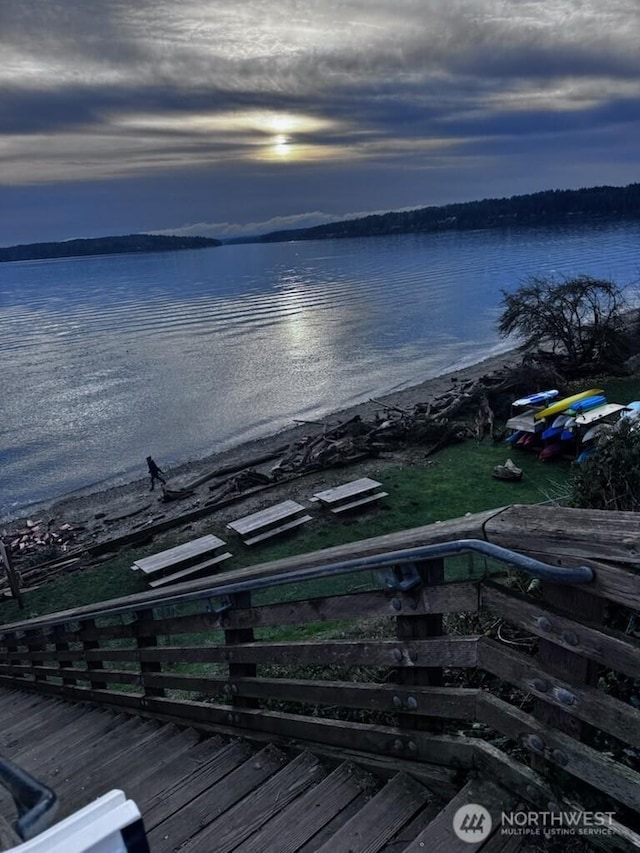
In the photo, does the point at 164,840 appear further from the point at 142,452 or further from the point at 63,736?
the point at 142,452

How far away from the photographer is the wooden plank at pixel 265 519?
48.3ft

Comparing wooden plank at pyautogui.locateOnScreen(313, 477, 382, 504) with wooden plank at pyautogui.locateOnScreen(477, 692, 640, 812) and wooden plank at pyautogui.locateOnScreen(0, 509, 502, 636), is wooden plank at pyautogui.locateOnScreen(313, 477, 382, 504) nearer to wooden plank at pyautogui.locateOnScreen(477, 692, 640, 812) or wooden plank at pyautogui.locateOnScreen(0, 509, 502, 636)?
wooden plank at pyautogui.locateOnScreen(0, 509, 502, 636)

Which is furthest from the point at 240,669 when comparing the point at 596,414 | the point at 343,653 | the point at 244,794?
the point at 596,414

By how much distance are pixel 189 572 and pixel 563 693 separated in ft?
40.1

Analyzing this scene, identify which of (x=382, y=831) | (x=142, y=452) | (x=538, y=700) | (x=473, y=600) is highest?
(x=473, y=600)

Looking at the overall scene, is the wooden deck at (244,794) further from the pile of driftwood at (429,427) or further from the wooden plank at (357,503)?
the pile of driftwood at (429,427)

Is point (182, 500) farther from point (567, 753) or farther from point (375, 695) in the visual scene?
point (567, 753)

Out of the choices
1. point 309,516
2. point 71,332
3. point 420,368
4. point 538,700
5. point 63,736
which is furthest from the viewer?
point 71,332

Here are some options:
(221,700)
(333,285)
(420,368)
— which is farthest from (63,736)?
(333,285)

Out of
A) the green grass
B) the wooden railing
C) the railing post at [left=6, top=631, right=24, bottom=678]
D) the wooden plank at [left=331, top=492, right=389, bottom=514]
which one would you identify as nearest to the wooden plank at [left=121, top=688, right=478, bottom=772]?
the wooden railing

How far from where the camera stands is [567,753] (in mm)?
2078

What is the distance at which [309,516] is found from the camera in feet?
50.8

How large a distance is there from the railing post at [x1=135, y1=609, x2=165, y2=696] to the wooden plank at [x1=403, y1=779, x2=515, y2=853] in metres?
2.63

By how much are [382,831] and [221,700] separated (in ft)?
10.2
